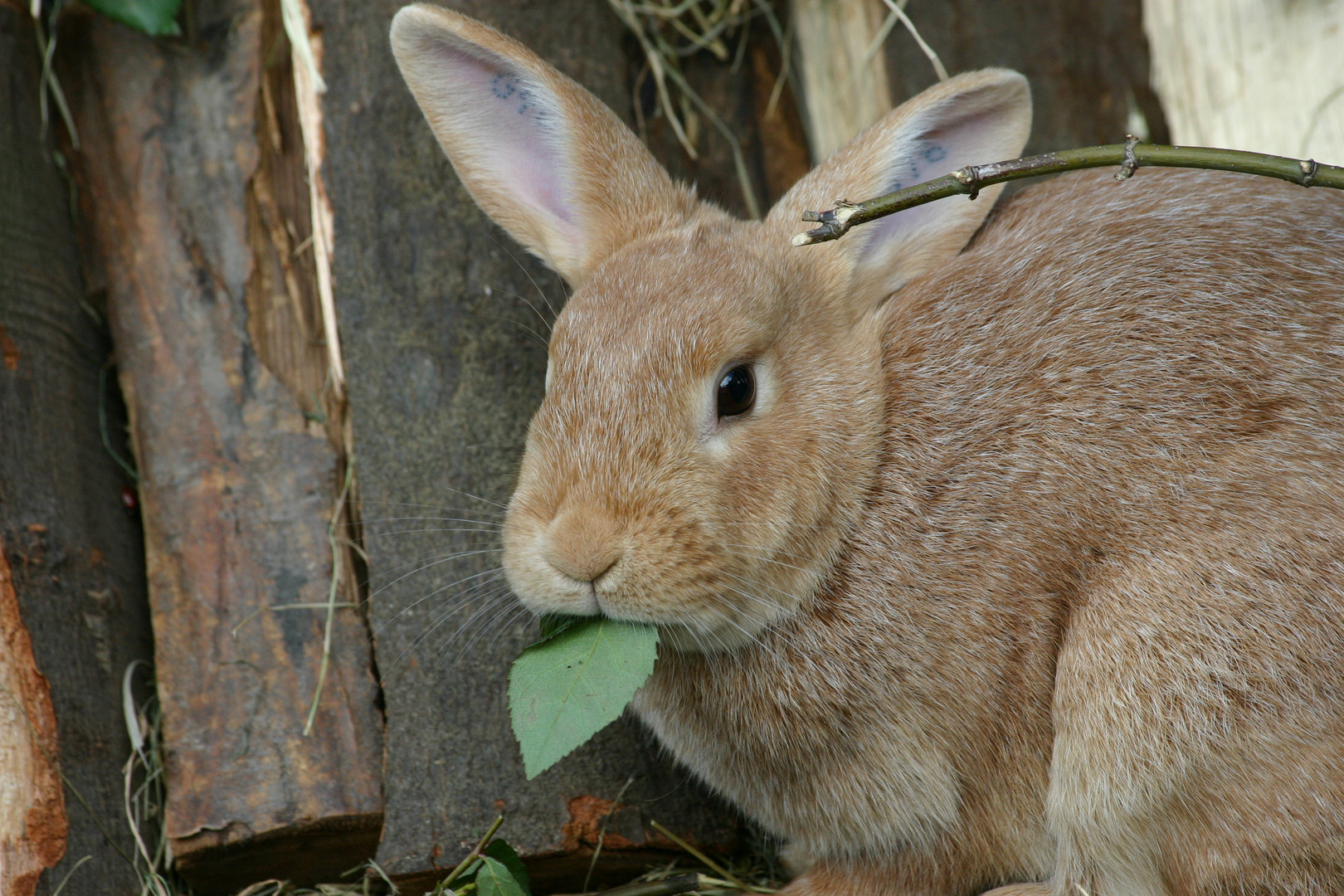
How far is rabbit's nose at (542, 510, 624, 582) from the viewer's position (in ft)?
8.07

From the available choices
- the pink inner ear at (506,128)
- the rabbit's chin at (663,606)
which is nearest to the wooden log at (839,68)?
the pink inner ear at (506,128)

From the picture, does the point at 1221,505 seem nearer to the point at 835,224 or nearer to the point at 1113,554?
the point at 1113,554

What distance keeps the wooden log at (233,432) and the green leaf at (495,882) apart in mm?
459

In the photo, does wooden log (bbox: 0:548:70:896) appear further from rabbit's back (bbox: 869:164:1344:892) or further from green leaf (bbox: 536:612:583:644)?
rabbit's back (bbox: 869:164:1344:892)

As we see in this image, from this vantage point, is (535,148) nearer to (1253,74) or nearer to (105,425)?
(105,425)

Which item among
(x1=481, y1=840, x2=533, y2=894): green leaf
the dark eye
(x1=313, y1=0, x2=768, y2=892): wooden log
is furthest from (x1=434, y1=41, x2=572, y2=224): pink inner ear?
(x1=481, y1=840, x2=533, y2=894): green leaf

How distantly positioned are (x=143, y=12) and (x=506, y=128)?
132 centimetres

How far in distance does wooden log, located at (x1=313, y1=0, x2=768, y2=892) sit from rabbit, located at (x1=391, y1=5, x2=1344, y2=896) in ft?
1.24

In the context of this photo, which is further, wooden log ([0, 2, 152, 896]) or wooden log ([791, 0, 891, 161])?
wooden log ([791, 0, 891, 161])

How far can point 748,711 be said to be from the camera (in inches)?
113

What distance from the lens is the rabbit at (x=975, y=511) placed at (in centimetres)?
248

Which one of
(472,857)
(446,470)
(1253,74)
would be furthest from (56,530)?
(1253,74)

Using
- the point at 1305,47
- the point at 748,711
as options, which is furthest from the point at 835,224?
the point at 1305,47

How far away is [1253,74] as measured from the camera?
14.1 feet
